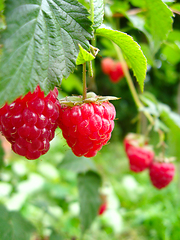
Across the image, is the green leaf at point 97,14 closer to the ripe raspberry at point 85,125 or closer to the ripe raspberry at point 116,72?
the ripe raspberry at point 85,125

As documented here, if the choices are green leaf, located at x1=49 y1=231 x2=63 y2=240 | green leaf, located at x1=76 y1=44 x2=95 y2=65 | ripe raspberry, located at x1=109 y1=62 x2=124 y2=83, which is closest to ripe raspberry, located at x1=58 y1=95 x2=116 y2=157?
green leaf, located at x1=76 y1=44 x2=95 y2=65

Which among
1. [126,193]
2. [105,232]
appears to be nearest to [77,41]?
[105,232]

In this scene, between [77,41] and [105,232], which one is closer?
[77,41]

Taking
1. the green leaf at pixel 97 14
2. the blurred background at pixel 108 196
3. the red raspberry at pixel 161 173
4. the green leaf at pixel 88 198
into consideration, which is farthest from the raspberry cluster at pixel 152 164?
the green leaf at pixel 97 14

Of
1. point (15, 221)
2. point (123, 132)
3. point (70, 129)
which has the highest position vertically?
point (70, 129)

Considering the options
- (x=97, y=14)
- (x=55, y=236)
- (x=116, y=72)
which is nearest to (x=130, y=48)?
(x=97, y=14)

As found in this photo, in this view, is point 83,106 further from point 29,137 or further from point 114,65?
point 114,65

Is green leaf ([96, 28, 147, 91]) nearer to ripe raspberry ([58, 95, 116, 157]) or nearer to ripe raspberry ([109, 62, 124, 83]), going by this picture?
ripe raspberry ([58, 95, 116, 157])
